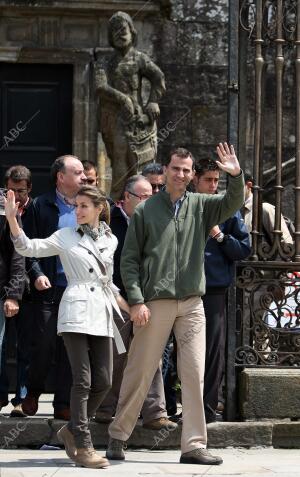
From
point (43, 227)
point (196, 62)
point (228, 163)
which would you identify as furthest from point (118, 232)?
point (196, 62)

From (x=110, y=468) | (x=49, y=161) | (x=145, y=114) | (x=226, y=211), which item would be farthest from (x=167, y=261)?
(x=49, y=161)

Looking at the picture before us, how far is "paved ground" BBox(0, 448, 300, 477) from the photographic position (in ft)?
30.0

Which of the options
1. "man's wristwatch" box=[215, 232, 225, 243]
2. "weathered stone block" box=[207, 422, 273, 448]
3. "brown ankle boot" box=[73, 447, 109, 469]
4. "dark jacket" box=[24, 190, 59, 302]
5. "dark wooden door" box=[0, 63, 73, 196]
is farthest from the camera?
"dark wooden door" box=[0, 63, 73, 196]

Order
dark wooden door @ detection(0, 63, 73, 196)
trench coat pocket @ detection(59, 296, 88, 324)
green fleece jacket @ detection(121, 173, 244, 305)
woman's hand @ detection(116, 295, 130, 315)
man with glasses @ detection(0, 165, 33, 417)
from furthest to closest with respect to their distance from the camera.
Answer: dark wooden door @ detection(0, 63, 73, 196) < man with glasses @ detection(0, 165, 33, 417) < woman's hand @ detection(116, 295, 130, 315) < green fleece jacket @ detection(121, 173, 244, 305) < trench coat pocket @ detection(59, 296, 88, 324)

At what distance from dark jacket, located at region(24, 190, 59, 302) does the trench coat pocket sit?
1.12 m

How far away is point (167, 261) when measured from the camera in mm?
9656

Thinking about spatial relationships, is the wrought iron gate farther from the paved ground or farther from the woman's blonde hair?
the woman's blonde hair

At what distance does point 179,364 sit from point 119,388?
0.81m

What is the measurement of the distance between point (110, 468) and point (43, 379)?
1409 mm

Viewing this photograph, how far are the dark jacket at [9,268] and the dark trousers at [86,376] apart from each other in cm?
95

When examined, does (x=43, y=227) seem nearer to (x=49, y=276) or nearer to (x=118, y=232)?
(x=49, y=276)

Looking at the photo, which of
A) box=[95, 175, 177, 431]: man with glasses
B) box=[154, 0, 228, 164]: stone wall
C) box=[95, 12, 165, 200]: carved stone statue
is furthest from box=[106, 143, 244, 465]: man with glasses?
box=[154, 0, 228, 164]: stone wall

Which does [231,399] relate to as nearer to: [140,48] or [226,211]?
[226,211]

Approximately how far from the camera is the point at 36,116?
61.1 feet
